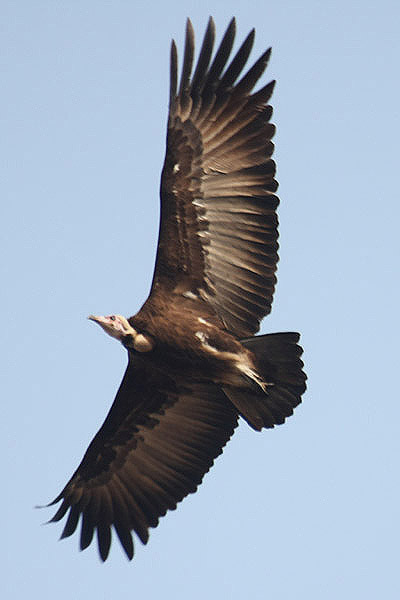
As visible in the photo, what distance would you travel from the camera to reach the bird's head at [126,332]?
1119 cm

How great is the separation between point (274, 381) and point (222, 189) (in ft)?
5.37

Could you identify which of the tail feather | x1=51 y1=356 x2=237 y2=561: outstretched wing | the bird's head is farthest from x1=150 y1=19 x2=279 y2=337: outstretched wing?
x1=51 y1=356 x2=237 y2=561: outstretched wing

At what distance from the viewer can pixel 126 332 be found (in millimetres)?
11195

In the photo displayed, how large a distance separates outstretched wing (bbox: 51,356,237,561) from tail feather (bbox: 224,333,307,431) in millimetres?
632

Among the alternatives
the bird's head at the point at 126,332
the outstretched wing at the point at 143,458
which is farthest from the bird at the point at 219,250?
the outstretched wing at the point at 143,458

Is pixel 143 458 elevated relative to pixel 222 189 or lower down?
lower down

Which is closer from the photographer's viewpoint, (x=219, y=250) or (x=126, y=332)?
(x=126, y=332)

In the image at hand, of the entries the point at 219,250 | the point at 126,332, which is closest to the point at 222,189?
the point at 219,250

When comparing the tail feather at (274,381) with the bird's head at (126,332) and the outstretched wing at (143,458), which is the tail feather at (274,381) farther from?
the bird's head at (126,332)

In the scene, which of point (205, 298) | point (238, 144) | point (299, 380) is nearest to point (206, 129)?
point (238, 144)

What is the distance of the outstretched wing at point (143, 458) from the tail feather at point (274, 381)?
2.07 feet

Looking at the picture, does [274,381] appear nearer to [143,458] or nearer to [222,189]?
[222,189]

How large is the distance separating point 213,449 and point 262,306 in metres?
1.64

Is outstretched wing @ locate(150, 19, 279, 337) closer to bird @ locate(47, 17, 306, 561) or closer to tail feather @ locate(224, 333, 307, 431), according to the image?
bird @ locate(47, 17, 306, 561)
